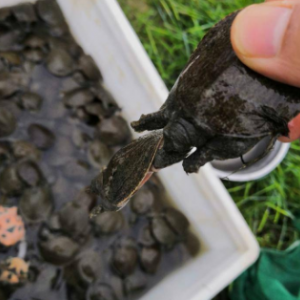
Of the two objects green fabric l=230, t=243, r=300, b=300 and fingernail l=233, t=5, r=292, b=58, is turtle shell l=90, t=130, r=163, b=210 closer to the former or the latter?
fingernail l=233, t=5, r=292, b=58

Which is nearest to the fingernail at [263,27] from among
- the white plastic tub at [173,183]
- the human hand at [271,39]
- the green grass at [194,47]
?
the human hand at [271,39]

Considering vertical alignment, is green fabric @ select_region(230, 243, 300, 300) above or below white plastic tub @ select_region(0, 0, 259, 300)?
below

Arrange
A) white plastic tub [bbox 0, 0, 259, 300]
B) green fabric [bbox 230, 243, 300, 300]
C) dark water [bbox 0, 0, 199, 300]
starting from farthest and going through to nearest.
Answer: green fabric [bbox 230, 243, 300, 300], dark water [bbox 0, 0, 199, 300], white plastic tub [bbox 0, 0, 259, 300]

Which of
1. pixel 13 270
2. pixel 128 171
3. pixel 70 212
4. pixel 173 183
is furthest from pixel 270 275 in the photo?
pixel 128 171

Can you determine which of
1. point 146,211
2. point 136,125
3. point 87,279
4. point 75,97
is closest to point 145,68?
point 75,97

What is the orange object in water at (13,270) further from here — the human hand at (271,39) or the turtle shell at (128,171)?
the human hand at (271,39)

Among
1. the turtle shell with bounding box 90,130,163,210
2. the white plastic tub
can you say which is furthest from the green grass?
the turtle shell with bounding box 90,130,163,210

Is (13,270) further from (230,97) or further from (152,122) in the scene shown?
(230,97)
